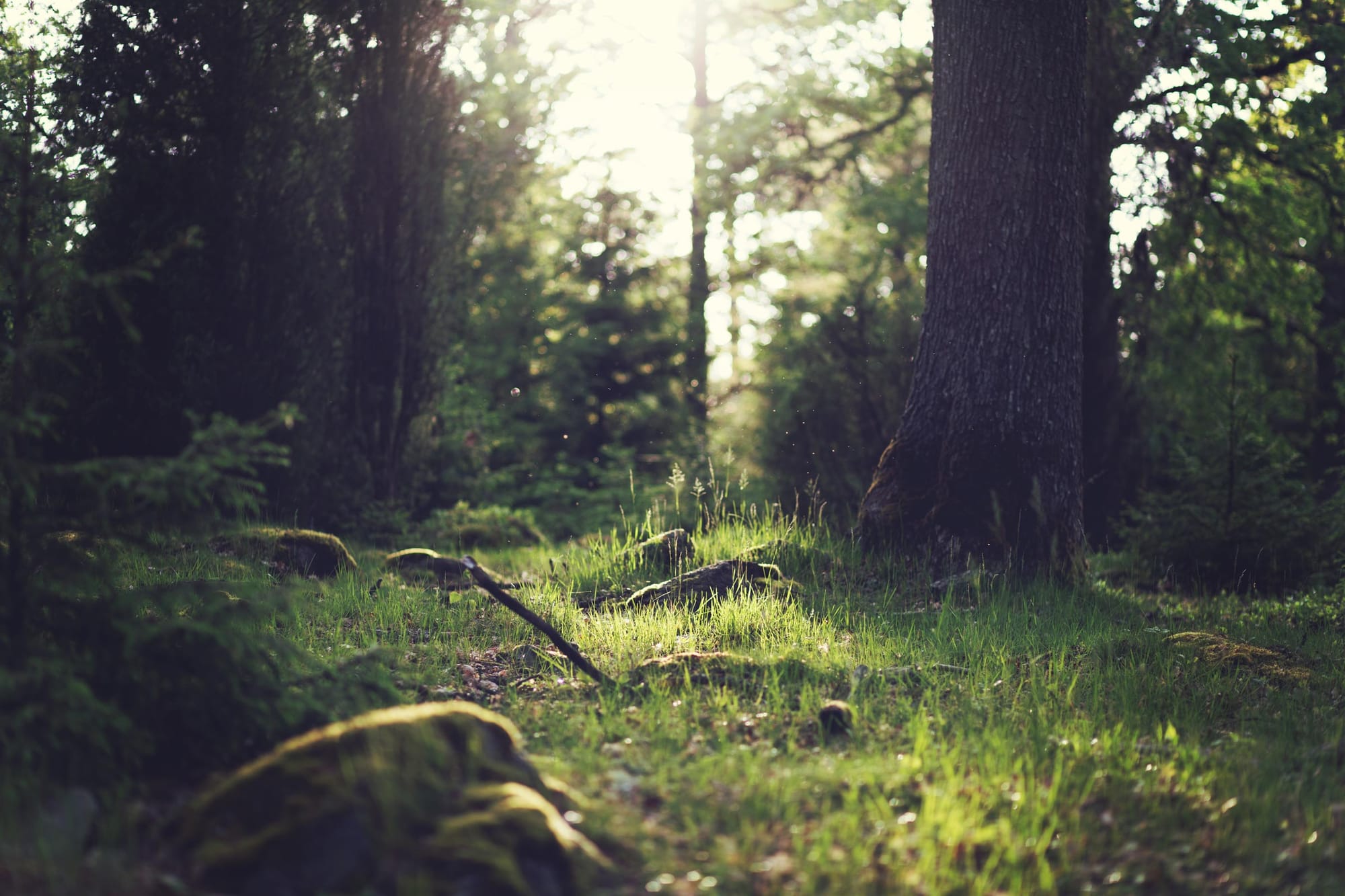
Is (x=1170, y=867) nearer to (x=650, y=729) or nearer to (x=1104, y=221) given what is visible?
(x=650, y=729)

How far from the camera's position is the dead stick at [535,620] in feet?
16.0

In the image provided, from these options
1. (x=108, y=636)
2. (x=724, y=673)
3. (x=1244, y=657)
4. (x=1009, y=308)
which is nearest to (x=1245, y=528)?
(x=1009, y=308)

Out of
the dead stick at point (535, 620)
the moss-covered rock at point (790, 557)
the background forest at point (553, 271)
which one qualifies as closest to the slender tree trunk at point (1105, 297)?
the background forest at point (553, 271)

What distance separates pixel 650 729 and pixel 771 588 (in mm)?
2620

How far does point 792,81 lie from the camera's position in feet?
58.1

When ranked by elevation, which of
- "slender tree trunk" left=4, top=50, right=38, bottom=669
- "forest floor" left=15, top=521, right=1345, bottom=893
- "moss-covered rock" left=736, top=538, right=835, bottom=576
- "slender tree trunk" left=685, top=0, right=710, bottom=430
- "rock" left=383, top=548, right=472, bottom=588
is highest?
"slender tree trunk" left=685, top=0, right=710, bottom=430

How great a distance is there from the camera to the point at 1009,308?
755cm

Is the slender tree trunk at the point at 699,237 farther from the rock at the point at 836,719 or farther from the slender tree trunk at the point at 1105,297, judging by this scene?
the rock at the point at 836,719

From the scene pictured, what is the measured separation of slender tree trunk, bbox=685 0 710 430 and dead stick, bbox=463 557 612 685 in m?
11.7

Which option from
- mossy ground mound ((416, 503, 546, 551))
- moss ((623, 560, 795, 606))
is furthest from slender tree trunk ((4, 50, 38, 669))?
mossy ground mound ((416, 503, 546, 551))

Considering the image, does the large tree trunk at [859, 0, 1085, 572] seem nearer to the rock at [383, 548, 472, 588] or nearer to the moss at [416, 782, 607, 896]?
the rock at [383, 548, 472, 588]

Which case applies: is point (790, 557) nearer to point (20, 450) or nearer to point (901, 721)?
point (901, 721)

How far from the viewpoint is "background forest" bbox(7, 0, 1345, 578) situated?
28.8ft

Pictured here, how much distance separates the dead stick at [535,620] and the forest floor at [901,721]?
0.09m
